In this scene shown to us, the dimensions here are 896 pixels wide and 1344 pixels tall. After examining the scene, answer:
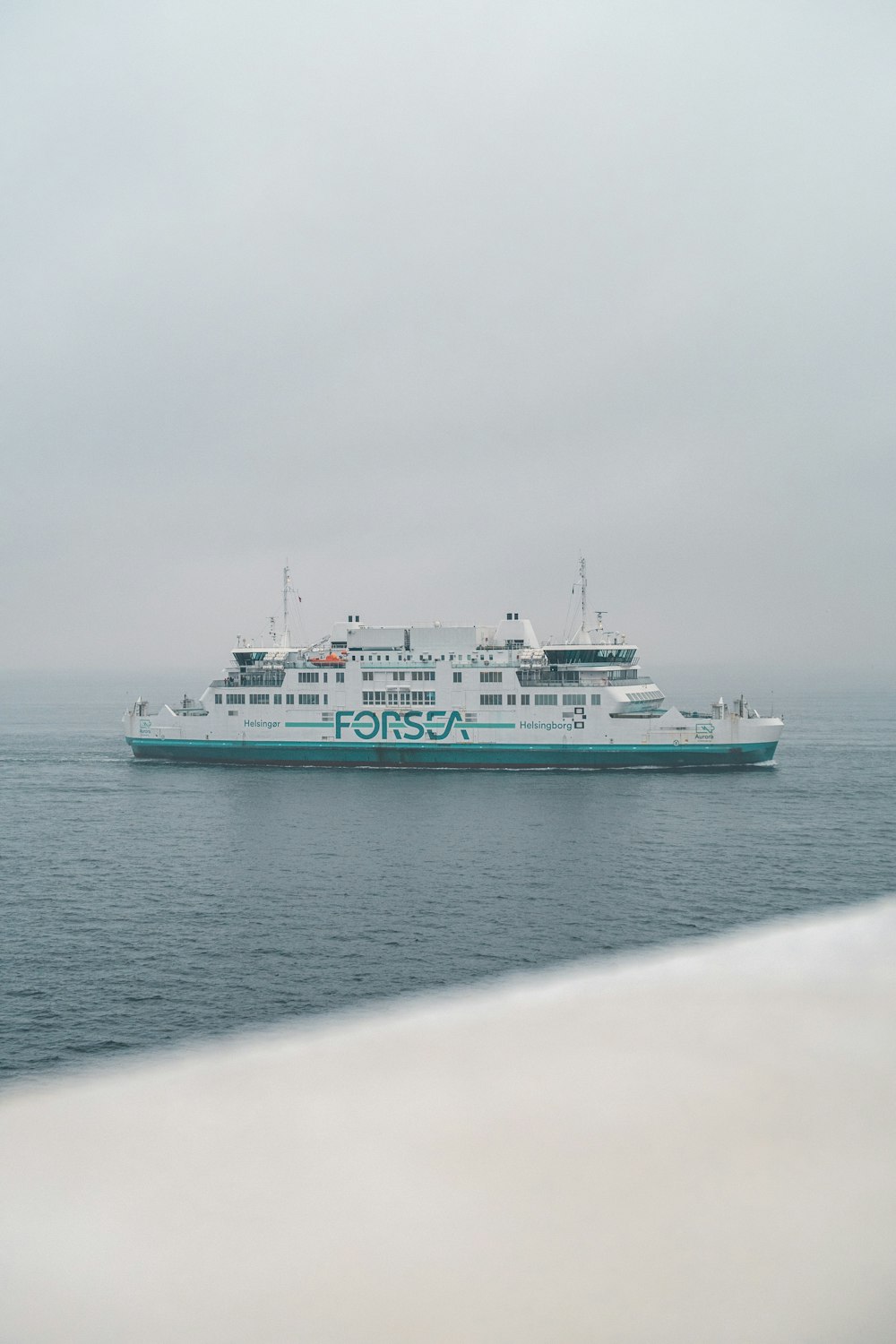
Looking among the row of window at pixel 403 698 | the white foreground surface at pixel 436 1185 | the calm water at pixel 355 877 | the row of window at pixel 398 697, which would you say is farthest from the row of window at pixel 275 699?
the white foreground surface at pixel 436 1185

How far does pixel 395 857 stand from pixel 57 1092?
1843 cm

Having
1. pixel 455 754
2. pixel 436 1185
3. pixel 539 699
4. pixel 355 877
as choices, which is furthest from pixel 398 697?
pixel 436 1185

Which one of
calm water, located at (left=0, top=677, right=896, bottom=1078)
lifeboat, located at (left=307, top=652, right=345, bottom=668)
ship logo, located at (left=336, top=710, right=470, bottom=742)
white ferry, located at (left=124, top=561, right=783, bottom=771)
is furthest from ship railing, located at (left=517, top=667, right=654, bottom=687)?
lifeboat, located at (left=307, top=652, right=345, bottom=668)

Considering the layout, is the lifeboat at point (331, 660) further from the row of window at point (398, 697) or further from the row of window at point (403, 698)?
the row of window at point (398, 697)

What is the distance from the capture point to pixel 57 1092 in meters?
14.5

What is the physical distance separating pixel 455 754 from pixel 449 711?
2430 mm

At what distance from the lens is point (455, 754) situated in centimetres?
5384

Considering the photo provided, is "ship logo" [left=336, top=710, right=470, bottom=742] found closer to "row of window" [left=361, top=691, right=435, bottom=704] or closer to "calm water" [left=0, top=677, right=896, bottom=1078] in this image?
"row of window" [left=361, top=691, right=435, bottom=704]

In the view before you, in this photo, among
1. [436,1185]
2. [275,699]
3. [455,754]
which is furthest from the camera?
[275,699]

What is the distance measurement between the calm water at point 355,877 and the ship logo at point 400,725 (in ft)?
9.02

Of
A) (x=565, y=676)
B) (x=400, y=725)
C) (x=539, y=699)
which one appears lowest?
(x=400, y=725)

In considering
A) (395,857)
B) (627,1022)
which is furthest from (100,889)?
(627,1022)

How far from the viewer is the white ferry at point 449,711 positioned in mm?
52500

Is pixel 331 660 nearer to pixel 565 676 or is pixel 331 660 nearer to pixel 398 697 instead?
pixel 398 697
